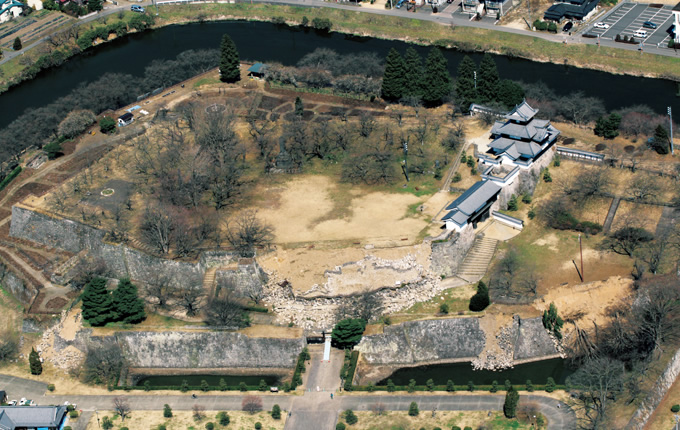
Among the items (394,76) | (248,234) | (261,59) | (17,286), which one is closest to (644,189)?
(394,76)

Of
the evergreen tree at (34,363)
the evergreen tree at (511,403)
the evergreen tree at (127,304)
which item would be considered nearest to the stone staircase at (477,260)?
the evergreen tree at (511,403)

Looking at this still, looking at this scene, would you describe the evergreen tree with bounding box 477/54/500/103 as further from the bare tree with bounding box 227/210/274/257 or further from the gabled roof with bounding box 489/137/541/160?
the bare tree with bounding box 227/210/274/257

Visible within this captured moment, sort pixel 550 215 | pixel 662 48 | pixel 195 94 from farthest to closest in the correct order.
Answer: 1. pixel 662 48
2. pixel 195 94
3. pixel 550 215

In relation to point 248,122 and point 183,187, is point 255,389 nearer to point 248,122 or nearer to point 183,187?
point 183,187

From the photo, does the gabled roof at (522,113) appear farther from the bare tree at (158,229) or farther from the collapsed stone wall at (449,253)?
the bare tree at (158,229)

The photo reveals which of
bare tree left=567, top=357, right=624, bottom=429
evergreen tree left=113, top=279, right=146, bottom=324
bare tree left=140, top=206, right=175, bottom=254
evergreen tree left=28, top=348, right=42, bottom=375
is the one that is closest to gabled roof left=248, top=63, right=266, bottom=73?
bare tree left=140, top=206, right=175, bottom=254

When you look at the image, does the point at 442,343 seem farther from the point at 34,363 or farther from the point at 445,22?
the point at 445,22

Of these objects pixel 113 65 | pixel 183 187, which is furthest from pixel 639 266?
pixel 113 65
